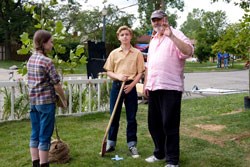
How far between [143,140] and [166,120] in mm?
1430

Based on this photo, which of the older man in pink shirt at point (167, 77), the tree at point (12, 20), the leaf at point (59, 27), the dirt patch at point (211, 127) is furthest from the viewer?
the tree at point (12, 20)

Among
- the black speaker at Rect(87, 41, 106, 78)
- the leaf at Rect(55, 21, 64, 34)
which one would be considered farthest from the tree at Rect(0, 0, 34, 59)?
the leaf at Rect(55, 21, 64, 34)

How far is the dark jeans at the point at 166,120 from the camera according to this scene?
12.1 feet

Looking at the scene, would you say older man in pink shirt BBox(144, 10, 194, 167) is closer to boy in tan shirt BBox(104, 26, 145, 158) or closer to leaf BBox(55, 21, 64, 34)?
boy in tan shirt BBox(104, 26, 145, 158)

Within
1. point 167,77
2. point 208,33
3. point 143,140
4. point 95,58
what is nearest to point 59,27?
point 167,77

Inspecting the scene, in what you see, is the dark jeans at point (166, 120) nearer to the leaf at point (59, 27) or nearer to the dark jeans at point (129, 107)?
the dark jeans at point (129, 107)

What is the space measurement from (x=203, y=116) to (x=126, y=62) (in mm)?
3406

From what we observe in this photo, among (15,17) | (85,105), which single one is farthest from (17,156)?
(15,17)

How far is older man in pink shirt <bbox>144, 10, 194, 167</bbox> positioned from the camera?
3.58 m

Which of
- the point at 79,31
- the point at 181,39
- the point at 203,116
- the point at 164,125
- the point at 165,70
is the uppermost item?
the point at 79,31

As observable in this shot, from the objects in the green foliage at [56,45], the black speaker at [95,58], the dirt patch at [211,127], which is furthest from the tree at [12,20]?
the green foliage at [56,45]

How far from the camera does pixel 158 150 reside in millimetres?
4102

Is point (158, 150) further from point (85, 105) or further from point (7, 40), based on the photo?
point (7, 40)

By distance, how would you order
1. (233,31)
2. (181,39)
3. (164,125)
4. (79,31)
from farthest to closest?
(79,31)
(233,31)
(164,125)
(181,39)
